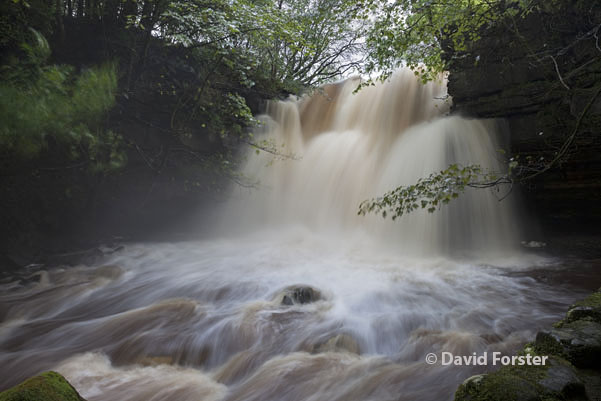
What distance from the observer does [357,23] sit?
46.2 feet

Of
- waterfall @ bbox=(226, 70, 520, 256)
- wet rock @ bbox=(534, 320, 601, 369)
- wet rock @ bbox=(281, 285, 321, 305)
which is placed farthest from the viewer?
waterfall @ bbox=(226, 70, 520, 256)

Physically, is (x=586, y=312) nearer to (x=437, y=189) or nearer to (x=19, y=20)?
(x=437, y=189)

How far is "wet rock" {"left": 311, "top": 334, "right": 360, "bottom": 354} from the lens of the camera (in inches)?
129

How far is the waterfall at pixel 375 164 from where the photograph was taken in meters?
7.05

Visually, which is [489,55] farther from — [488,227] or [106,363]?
[106,363]

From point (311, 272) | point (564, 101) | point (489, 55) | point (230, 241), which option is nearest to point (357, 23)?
point (489, 55)

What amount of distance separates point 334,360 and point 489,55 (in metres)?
7.08

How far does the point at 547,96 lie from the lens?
6.32 metres

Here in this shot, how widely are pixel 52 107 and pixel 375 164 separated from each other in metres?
7.11

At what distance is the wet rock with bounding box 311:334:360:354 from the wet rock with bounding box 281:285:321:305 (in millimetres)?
979

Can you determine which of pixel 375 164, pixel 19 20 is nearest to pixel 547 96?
pixel 375 164

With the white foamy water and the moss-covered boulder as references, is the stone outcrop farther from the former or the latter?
the white foamy water

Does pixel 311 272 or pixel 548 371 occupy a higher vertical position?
pixel 548 371

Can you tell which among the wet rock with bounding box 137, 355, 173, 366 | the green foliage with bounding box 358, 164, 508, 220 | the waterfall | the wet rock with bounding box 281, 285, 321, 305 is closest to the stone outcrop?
the green foliage with bounding box 358, 164, 508, 220
